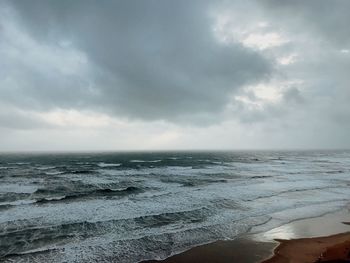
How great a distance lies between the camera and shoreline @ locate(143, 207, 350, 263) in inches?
595

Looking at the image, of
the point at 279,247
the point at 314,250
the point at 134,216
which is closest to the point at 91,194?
the point at 134,216

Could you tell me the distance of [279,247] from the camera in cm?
1681

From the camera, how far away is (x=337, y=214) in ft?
83.1

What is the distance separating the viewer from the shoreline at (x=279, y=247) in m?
15.1

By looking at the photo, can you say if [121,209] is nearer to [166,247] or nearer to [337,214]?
[166,247]

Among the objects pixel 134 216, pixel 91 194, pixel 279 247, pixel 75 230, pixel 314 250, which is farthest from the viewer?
pixel 91 194

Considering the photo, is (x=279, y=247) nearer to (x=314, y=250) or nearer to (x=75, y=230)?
(x=314, y=250)

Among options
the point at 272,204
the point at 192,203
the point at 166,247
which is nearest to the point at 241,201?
the point at 272,204

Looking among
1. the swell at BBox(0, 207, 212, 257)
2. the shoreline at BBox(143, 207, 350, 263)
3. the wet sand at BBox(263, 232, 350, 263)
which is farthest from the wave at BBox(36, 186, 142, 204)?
the wet sand at BBox(263, 232, 350, 263)

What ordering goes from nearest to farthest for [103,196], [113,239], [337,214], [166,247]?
[166,247] → [113,239] → [337,214] → [103,196]

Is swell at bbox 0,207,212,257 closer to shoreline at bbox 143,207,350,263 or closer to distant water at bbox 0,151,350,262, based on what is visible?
distant water at bbox 0,151,350,262

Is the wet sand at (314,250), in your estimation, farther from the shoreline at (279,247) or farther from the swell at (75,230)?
the swell at (75,230)

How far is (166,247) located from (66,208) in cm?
1435

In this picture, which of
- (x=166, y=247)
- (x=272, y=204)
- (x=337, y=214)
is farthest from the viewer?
(x=272, y=204)
